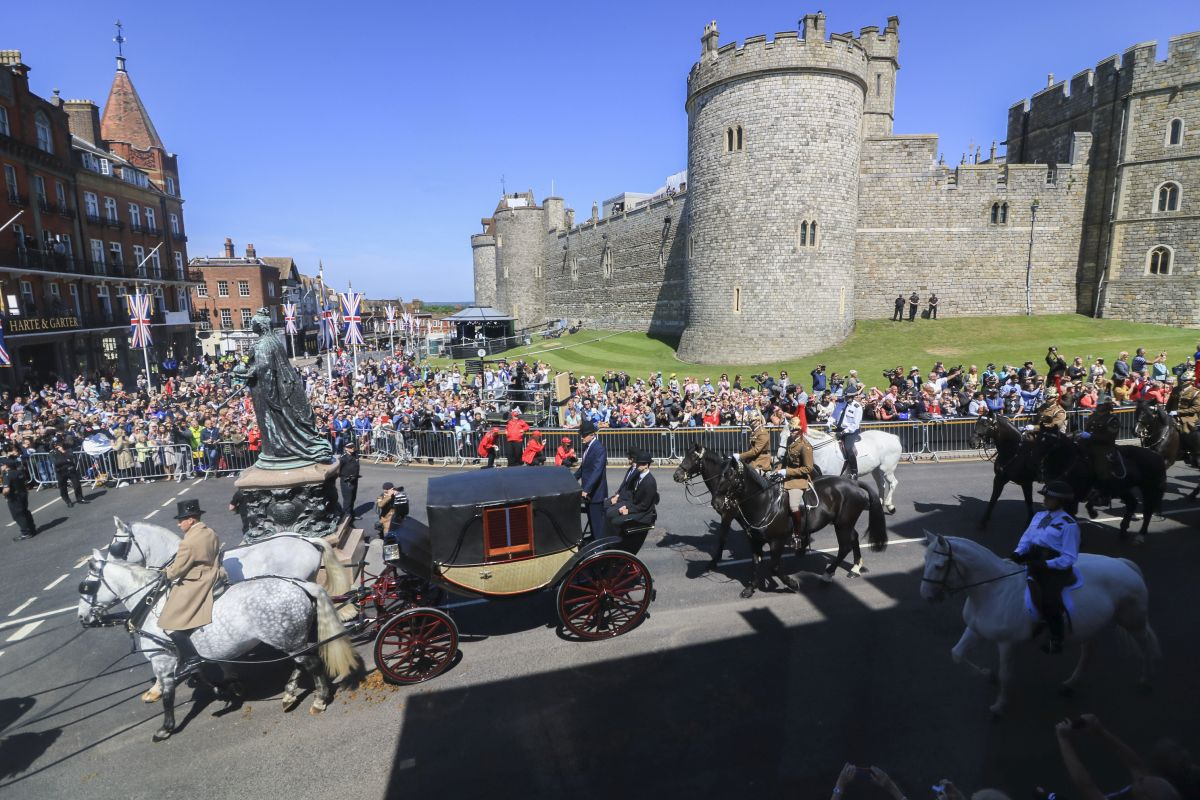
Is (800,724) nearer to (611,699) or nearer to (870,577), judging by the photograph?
(611,699)

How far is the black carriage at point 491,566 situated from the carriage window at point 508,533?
1 cm

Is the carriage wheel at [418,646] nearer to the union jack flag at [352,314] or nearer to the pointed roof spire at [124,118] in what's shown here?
the union jack flag at [352,314]

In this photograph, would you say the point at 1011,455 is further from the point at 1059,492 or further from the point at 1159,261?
Answer: the point at 1159,261

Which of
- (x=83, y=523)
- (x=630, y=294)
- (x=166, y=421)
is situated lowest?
(x=83, y=523)

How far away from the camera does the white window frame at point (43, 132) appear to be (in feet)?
100

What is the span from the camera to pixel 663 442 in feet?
52.4

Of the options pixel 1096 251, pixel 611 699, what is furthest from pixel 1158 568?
pixel 1096 251

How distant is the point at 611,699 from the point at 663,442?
10.3 meters

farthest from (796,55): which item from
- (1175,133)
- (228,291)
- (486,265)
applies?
(228,291)

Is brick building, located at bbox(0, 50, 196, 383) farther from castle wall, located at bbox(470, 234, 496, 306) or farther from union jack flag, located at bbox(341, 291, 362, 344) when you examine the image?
castle wall, located at bbox(470, 234, 496, 306)

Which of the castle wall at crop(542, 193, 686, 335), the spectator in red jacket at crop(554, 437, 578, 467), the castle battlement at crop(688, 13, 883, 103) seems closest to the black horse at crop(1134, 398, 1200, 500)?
the spectator in red jacket at crop(554, 437, 578, 467)

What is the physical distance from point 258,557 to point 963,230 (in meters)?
35.6

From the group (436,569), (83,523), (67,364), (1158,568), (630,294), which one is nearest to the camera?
(436,569)

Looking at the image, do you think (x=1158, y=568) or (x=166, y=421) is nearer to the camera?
(x=1158, y=568)
